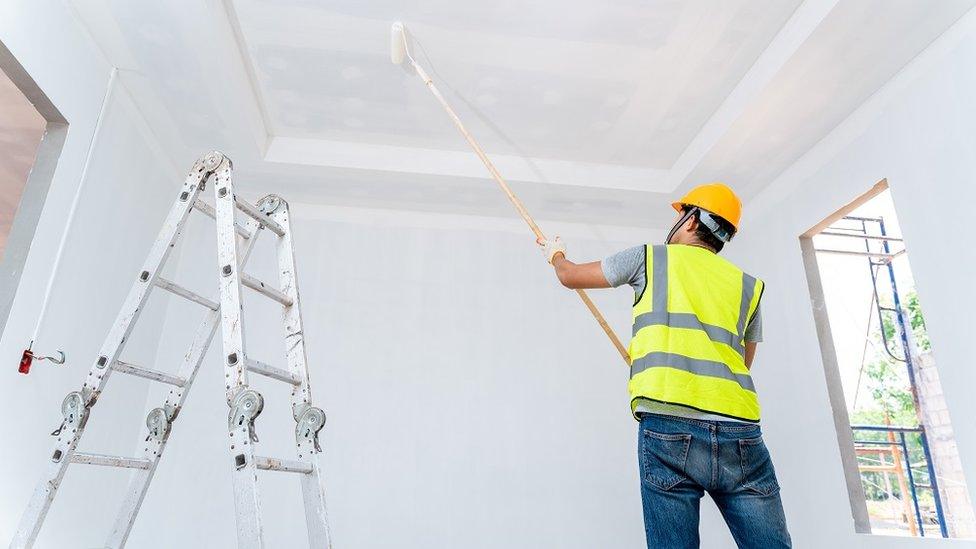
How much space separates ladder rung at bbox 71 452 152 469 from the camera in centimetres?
159

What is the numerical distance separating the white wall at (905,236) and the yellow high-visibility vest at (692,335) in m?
1.38

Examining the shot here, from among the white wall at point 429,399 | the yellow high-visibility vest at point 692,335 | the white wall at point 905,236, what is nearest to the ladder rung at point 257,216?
the yellow high-visibility vest at point 692,335

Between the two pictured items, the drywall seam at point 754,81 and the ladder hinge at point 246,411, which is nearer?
the ladder hinge at point 246,411

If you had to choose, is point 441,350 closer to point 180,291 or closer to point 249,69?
point 249,69

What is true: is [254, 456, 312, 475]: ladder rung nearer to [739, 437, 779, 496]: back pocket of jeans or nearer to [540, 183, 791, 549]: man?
[540, 183, 791, 549]: man

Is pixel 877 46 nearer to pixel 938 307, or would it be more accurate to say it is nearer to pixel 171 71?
pixel 938 307

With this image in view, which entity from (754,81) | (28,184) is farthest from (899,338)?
(28,184)

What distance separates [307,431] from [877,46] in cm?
279

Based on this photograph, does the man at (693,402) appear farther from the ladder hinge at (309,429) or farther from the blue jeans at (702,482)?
the ladder hinge at (309,429)

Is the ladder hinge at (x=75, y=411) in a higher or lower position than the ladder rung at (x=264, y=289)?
lower

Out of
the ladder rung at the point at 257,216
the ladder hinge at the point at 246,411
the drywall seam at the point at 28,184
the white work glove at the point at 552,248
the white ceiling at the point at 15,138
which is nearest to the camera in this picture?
the ladder hinge at the point at 246,411

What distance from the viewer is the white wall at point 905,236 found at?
93.3 inches

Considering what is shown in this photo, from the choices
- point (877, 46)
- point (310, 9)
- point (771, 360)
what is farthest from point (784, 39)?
point (310, 9)

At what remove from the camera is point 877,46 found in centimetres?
262
